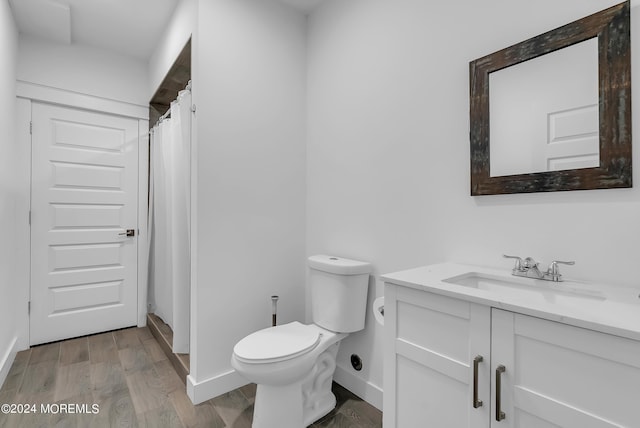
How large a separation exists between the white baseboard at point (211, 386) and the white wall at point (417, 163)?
695 mm

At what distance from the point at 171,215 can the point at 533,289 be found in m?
2.40

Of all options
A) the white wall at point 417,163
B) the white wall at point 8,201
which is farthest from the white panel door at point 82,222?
the white wall at point 417,163

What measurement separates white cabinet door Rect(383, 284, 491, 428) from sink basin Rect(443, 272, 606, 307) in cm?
16

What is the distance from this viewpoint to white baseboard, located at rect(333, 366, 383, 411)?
1814mm

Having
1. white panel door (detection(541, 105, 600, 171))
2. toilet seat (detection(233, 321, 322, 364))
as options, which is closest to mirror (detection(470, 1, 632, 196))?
white panel door (detection(541, 105, 600, 171))

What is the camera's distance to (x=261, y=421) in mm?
1519

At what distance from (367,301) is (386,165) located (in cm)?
82

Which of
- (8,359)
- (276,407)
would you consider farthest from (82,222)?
(276,407)

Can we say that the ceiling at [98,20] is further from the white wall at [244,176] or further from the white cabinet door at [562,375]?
the white cabinet door at [562,375]

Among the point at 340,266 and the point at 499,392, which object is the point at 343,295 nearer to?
the point at 340,266

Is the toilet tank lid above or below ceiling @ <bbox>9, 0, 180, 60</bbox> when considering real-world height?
below

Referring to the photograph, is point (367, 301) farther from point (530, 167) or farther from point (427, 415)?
point (530, 167)

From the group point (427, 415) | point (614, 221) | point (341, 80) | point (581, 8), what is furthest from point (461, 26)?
point (427, 415)

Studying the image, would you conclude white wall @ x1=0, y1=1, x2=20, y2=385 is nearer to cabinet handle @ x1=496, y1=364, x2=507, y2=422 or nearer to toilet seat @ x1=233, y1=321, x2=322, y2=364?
toilet seat @ x1=233, y1=321, x2=322, y2=364
